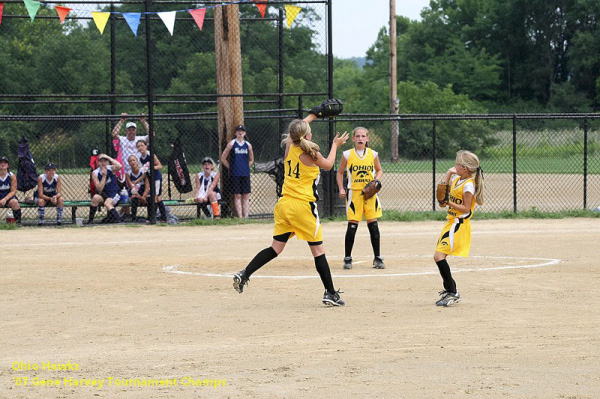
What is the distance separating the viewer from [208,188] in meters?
17.7

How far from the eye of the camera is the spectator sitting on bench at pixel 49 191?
55.8 ft

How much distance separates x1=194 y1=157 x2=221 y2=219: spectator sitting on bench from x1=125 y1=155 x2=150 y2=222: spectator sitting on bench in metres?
0.98

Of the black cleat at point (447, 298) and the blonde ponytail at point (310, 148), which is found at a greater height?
the blonde ponytail at point (310, 148)

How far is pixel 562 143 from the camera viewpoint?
1634 inches

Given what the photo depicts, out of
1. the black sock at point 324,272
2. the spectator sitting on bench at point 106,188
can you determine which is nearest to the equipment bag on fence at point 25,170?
the spectator sitting on bench at point 106,188

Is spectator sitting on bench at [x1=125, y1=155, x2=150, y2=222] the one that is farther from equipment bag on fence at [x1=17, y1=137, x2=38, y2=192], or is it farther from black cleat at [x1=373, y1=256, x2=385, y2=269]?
black cleat at [x1=373, y1=256, x2=385, y2=269]

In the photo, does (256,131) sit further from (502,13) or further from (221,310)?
(502,13)

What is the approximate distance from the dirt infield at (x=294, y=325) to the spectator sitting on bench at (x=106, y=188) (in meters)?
3.04

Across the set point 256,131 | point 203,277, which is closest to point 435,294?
point 203,277

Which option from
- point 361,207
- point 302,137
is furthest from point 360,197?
point 302,137

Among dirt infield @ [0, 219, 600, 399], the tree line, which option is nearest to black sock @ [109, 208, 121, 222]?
dirt infield @ [0, 219, 600, 399]

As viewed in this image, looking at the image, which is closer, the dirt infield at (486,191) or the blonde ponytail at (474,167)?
the blonde ponytail at (474,167)

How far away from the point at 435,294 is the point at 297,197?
1.92m

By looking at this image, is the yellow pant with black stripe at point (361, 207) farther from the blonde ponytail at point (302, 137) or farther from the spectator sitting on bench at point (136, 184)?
the spectator sitting on bench at point (136, 184)
